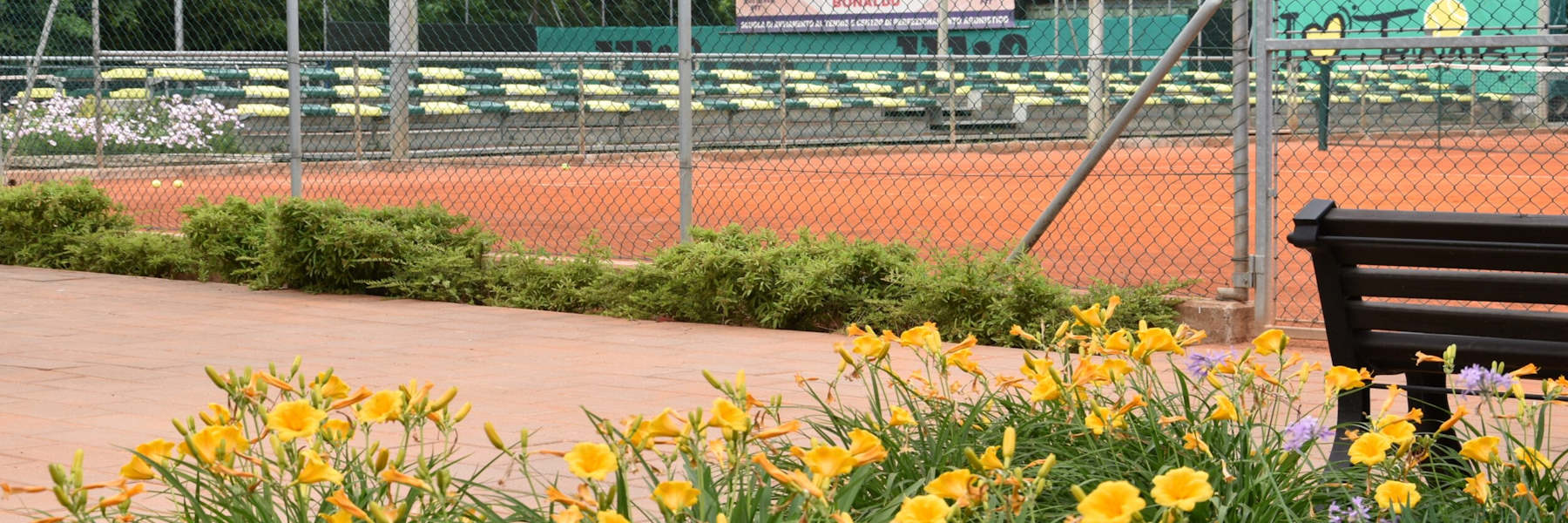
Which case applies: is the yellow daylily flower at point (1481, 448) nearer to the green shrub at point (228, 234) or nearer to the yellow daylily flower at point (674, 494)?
the yellow daylily flower at point (674, 494)

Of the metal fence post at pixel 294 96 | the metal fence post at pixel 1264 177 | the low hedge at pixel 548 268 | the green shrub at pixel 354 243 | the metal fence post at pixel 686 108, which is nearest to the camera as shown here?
the metal fence post at pixel 1264 177

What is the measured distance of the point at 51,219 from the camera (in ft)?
31.7

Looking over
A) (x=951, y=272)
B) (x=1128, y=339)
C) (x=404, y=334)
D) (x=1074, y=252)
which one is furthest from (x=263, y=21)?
(x=1128, y=339)

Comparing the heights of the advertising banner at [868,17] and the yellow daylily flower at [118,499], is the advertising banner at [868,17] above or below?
above

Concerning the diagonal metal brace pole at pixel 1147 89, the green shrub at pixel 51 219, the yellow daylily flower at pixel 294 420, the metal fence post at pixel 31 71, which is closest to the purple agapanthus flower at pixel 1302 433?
the yellow daylily flower at pixel 294 420

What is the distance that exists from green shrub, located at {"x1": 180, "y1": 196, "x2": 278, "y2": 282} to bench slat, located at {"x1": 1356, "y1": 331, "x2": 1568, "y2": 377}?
627 centimetres

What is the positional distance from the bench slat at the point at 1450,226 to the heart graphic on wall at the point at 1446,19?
2145 millimetres

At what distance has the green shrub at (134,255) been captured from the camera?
8.98 m

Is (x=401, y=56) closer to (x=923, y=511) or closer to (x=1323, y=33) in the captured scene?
(x=1323, y=33)

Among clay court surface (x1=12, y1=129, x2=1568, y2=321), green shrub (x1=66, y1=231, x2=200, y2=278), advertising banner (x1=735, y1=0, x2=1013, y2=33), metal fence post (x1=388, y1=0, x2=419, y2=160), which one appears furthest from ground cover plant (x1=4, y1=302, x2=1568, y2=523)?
advertising banner (x1=735, y1=0, x2=1013, y2=33)

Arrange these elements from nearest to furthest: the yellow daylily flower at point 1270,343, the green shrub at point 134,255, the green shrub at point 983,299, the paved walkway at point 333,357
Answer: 1. the yellow daylily flower at point 1270,343
2. the paved walkway at point 333,357
3. the green shrub at point 983,299
4. the green shrub at point 134,255

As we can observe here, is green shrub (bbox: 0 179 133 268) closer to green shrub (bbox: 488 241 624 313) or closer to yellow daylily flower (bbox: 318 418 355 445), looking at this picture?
green shrub (bbox: 488 241 624 313)

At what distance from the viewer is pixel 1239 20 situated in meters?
6.27

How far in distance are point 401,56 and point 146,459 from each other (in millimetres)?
6667
